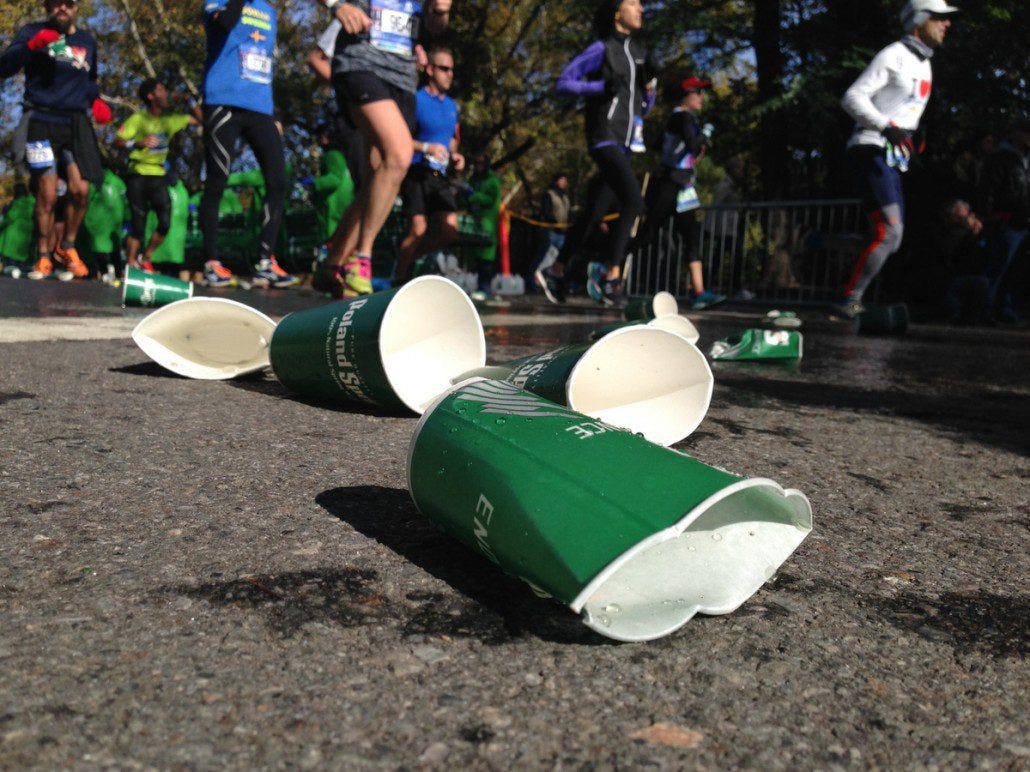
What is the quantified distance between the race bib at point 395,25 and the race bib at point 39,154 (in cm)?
482

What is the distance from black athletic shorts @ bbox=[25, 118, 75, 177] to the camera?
29.3 ft

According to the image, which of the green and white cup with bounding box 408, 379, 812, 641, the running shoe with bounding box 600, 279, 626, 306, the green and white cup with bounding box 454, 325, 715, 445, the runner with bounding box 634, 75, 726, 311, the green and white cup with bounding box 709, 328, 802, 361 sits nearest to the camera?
the green and white cup with bounding box 408, 379, 812, 641

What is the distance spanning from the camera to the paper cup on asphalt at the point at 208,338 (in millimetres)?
3150

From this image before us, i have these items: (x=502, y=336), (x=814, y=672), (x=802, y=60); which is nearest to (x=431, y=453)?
(x=814, y=672)

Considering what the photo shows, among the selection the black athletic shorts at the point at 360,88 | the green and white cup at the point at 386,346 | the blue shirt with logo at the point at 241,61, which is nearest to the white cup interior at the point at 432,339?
the green and white cup at the point at 386,346

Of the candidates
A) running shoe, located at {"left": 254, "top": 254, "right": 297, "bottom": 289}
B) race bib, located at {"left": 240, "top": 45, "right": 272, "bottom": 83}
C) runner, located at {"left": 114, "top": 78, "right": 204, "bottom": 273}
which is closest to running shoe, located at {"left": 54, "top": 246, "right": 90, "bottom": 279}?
runner, located at {"left": 114, "top": 78, "right": 204, "bottom": 273}

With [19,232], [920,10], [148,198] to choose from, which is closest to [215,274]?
[148,198]

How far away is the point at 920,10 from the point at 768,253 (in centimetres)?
616

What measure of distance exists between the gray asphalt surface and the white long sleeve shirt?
461 cm

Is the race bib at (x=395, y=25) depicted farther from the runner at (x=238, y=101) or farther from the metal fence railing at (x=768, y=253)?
the metal fence railing at (x=768, y=253)

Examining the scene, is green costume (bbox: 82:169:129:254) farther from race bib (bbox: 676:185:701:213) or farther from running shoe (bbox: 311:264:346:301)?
running shoe (bbox: 311:264:346:301)

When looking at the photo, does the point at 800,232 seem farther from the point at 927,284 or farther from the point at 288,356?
the point at 288,356

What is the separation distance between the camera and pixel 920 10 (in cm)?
646

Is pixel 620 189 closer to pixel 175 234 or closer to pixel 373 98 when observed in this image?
pixel 373 98
